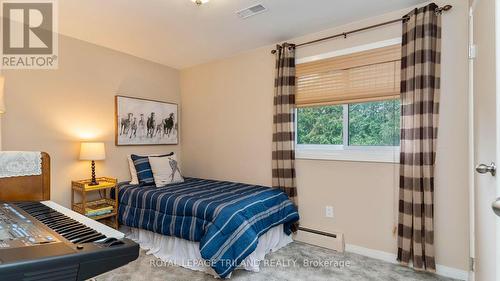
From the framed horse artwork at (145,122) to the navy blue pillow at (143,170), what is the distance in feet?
0.99

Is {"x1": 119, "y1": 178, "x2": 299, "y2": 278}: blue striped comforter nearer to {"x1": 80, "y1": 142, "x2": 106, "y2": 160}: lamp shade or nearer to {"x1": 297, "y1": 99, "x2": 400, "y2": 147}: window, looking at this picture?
{"x1": 80, "y1": 142, "x2": 106, "y2": 160}: lamp shade

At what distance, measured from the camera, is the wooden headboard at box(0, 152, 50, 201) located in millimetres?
1669

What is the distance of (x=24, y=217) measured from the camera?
1300 mm

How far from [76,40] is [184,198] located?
7.05 ft

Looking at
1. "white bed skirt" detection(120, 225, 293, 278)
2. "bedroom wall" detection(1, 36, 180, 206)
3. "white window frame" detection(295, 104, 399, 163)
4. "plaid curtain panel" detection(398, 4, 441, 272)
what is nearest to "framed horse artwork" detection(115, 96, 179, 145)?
"bedroom wall" detection(1, 36, 180, 206)

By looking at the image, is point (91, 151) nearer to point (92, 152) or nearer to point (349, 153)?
point (92, 152)

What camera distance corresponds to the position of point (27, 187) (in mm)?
1752

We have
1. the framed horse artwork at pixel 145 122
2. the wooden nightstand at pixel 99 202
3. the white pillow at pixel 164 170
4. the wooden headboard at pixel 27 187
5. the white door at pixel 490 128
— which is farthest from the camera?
the framed horse artwork at pixel 145 122

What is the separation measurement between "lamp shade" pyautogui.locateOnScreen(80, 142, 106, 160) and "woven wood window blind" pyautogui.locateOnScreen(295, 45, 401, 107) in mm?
2237

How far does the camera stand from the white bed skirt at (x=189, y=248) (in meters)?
2.26

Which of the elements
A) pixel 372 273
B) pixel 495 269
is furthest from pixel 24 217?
pixel 372 273

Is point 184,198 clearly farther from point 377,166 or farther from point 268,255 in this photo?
point 377,166

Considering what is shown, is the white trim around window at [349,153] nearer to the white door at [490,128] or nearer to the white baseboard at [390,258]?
the white baseboard at [390,258]

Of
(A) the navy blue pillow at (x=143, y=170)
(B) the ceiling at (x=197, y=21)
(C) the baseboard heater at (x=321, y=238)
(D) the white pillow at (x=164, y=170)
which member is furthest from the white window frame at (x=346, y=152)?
(A) the navy blue pillow at (x=143, y=170)
